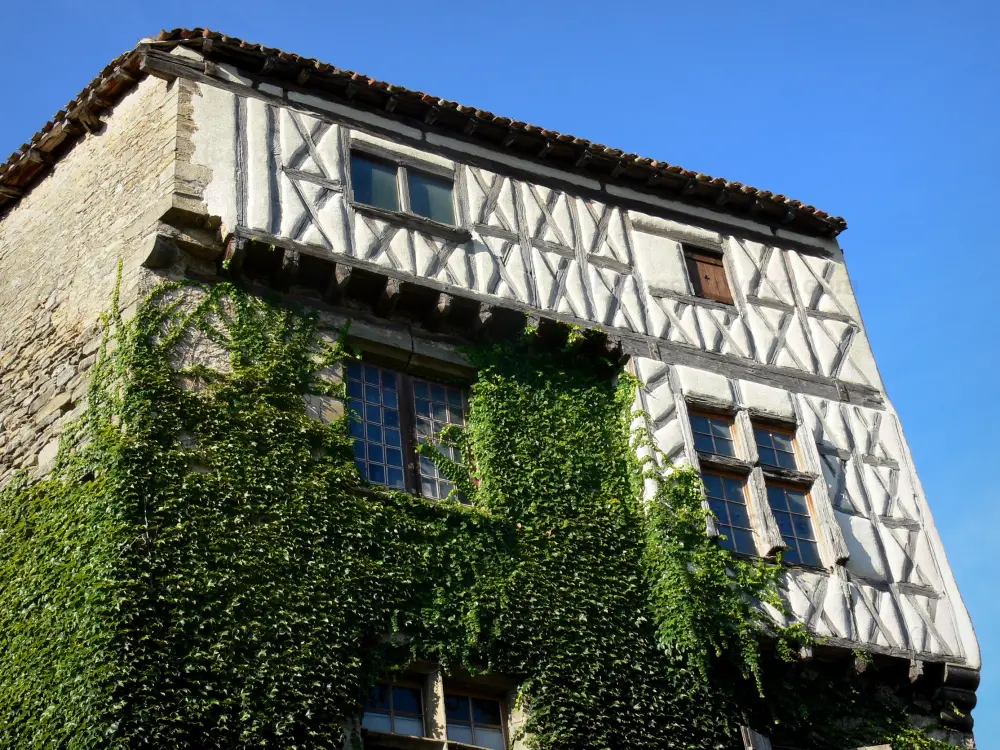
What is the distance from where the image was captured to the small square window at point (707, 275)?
47.4 ft

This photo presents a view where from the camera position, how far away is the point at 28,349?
40.9 ft

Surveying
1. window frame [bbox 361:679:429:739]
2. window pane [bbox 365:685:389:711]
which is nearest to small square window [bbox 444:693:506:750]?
window frame [bbox 361:679:429:739]

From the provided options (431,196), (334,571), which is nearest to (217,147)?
(431,196)

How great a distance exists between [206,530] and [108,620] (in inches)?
41.9

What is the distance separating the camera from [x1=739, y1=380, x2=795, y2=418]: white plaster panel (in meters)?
13.5

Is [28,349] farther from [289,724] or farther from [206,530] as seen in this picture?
[289,724]

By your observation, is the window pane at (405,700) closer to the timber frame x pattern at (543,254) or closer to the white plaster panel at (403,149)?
the timber frame x pattern at (543,254)

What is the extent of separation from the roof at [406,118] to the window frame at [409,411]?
9.49 ft

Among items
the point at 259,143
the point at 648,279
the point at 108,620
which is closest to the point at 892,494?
the point at 648,279

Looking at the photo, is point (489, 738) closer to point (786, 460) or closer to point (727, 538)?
point (727, 538)

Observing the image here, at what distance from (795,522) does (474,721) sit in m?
4.07

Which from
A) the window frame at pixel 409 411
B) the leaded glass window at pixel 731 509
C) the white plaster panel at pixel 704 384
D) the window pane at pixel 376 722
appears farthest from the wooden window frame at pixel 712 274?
the window pane at pixel 376 722

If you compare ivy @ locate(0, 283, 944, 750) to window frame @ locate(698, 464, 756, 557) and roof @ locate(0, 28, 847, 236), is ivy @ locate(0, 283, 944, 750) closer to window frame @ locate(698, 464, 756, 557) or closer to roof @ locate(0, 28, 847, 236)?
window frame @ locate(698, 464, 756, 557)

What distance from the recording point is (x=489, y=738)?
411 inches
